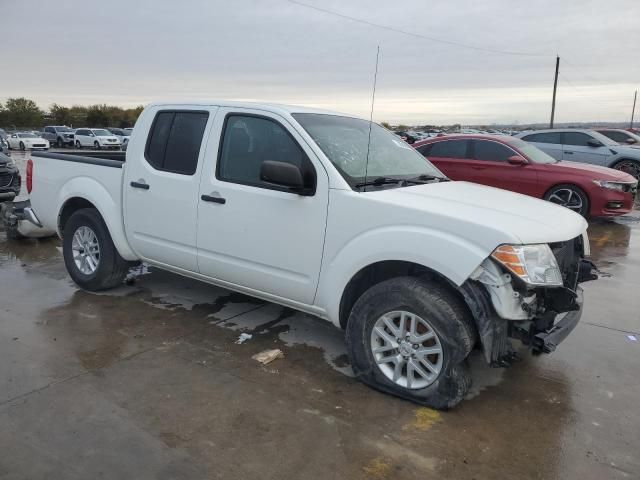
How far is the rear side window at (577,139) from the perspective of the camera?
13.5 meters

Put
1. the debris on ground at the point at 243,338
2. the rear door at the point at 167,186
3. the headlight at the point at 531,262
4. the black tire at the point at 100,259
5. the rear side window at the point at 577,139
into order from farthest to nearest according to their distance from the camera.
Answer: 1. the rear side window at the point at 577,139
2. the black tire at the point at 100,259
3. the rear door at the point at 167,186
4. the debris on ground at the point at 243,338
5. the headlight at the point at 531,262

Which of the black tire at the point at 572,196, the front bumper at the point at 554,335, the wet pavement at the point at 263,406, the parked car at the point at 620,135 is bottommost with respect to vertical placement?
the wet pavement at the point at 263,406

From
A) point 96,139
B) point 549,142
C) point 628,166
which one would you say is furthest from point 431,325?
point 96,139

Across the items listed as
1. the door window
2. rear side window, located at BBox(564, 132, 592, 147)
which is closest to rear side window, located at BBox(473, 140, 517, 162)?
rear side window, located at BBox(564, 132, 592, 147)

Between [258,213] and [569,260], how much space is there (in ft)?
7.38

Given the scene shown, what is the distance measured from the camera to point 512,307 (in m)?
3.12

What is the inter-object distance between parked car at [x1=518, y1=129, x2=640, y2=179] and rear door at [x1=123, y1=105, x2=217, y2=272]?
1095 cm

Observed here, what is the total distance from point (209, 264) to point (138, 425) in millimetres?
1568

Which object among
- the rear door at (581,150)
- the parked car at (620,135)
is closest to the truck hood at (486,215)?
the rear door at (581,150)

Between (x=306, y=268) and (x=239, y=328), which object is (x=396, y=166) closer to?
(x=306, y=268)

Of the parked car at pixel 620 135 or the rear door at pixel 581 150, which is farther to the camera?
the parked car at pixel 620 135

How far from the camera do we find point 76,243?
5.59 m

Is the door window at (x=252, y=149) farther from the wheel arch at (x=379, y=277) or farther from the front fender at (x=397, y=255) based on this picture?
the wheel arch at (x=379, y=277)

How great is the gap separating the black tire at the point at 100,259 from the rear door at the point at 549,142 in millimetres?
11153
